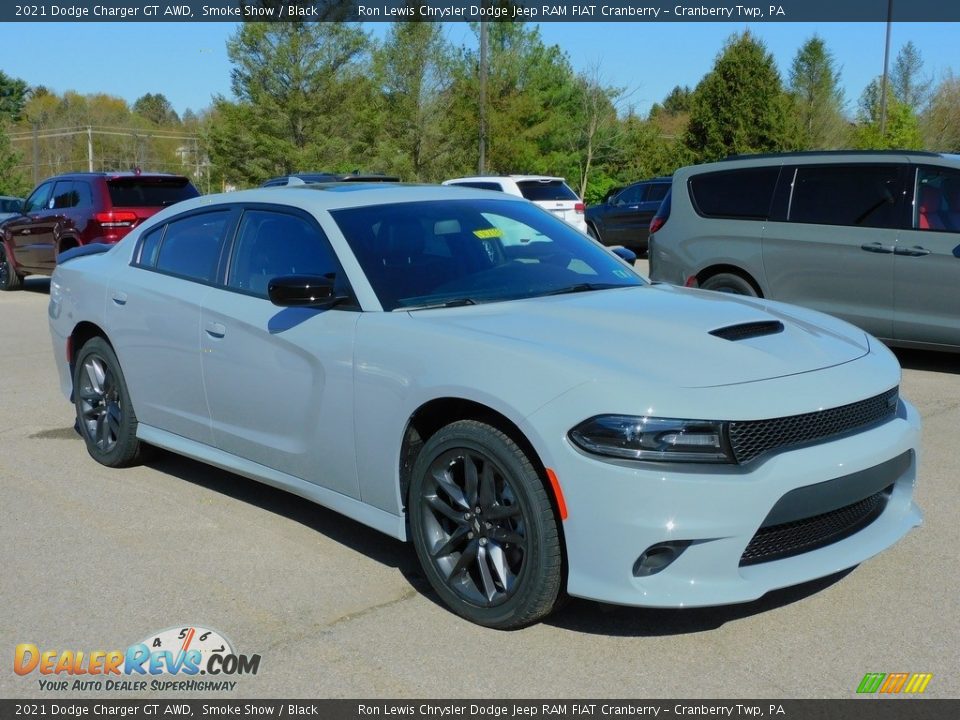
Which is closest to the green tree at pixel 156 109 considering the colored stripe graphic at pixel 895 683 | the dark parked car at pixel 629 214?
the dark parked car at pixel 629 214

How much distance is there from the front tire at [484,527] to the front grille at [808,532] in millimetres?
658

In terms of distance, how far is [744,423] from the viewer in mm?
3379

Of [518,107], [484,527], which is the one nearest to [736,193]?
[484,527]

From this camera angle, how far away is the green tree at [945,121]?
4925cm

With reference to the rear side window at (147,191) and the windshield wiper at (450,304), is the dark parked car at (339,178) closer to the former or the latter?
the rear side window at (147,191)

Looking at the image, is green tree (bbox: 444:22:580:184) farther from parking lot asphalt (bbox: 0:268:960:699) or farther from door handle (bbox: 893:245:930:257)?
parking lot asphalt (bbox: 0:268:960:699)

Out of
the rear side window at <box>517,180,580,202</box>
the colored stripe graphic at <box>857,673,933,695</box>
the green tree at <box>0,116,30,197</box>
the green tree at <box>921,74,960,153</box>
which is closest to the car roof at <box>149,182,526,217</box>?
the colored stripe graphic at <box>857,673,933,695</box>

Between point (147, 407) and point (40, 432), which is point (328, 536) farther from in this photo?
point (40, 432)

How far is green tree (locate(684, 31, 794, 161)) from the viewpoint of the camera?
129 ft

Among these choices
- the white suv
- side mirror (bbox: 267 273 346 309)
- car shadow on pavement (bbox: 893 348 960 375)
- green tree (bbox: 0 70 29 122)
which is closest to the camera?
side mirror (bbox: 267 273 346 309)

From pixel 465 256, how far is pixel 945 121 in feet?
169

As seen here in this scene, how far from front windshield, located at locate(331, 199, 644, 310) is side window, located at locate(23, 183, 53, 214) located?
41.6 ft
